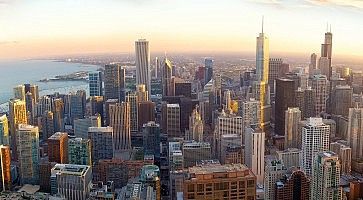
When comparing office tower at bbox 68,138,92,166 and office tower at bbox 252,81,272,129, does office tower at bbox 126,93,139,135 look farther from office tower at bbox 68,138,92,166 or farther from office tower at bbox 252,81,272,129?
office tower at bbox 252,81,272,129

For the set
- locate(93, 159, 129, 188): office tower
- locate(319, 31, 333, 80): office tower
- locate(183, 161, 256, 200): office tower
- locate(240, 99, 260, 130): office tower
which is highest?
locate(319, 31, 333, 80): office tower

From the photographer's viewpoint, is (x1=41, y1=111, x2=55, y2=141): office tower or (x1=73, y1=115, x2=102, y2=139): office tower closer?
(x1=41, y1=111, x2=55, y2=141): office tower

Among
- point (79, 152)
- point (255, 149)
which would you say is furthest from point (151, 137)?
point (255, 149)

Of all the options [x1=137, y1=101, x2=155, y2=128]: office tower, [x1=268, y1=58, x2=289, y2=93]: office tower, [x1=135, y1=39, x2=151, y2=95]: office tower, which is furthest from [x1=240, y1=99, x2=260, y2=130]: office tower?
[x1=135, y1=39, x2=151, y2=95]: office tower

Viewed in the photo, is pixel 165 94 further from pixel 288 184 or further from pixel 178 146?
pixel 288 184

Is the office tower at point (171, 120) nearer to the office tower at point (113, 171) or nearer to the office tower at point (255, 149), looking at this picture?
the office tower at point (255, 149)

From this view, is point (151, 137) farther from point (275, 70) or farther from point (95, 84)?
point (275, 70)
